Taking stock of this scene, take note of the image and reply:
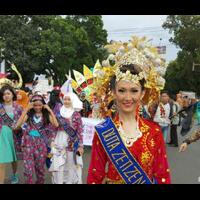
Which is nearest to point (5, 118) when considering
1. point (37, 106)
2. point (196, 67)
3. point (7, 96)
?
point (7, 96)

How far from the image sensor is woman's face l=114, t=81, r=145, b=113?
337 centimetres

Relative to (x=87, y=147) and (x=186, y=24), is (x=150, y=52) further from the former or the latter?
(x=186, y=24)

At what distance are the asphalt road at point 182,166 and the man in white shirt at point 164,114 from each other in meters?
0.60

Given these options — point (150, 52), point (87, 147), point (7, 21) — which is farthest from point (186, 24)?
point (150, 52)

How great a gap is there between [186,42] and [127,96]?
48.3 m

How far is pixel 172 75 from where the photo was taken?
60.5m

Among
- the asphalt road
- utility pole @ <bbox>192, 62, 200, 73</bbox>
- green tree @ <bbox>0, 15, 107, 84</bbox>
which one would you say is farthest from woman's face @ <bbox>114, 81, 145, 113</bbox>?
utility pole @ <bbox>192, 62, 200, 73</bbox>

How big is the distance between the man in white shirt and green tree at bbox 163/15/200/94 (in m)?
35.2

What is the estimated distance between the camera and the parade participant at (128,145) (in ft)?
11.1

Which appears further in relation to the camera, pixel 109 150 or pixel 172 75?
pixel 172 75

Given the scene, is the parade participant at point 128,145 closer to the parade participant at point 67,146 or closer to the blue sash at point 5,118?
the parade participant at point 67,146

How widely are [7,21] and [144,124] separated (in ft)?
126

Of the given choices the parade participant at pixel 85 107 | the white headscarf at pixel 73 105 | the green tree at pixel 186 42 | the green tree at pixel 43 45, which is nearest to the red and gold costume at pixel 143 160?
the white headscarf at pixel 73 105

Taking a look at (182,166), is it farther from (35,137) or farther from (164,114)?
(35,137)
